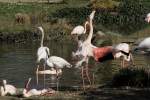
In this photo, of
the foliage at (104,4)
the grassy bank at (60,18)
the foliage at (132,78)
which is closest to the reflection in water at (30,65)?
the foliage at (132,78)

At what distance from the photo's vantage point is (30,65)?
25688mm

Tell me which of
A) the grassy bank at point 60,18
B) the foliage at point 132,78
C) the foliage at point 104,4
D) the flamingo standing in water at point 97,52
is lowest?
the foliage at point 132,78

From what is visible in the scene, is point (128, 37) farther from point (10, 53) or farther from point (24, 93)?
point (24, 93)

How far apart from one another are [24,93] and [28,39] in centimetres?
2238

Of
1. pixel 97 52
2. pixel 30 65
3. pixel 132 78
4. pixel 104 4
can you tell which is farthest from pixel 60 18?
pixel 132 78

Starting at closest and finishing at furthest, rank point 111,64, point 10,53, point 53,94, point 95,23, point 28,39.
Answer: point 53,94, point 111,64, point 10,53, point 28,39, point 95,23

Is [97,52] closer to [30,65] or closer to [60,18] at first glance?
[30,65]

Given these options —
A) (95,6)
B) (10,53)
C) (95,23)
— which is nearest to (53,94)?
(10,53)

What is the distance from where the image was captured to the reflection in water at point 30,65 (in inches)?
841

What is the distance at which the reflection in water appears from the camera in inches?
841

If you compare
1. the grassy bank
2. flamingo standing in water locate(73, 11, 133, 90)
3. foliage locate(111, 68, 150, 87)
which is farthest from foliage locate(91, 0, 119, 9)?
foliage locate(111, 68, 150, 87)

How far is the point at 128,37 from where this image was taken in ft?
124

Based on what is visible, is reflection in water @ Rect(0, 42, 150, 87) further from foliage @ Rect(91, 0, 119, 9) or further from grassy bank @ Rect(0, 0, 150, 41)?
foliage @ Rect(91, 0, 119, 9)

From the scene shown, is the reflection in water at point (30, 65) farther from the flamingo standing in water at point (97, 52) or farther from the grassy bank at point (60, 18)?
the grassy bank at point (60, 18)
